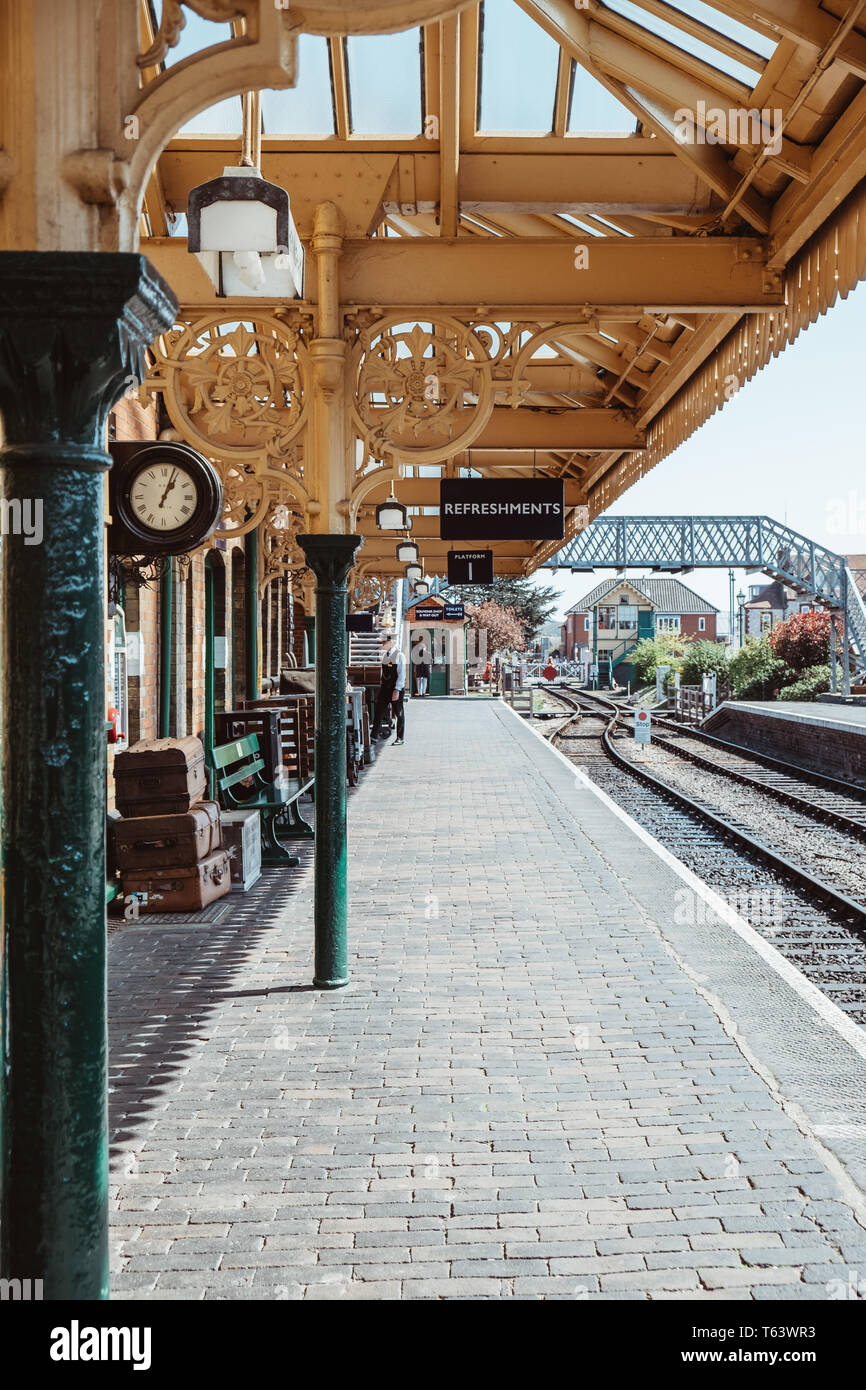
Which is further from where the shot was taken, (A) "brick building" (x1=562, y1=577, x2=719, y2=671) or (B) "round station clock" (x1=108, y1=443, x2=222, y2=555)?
(A) "brick building" (x1=562, y1=577, x2=719, y2=671)

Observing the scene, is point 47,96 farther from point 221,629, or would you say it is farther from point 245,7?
point 221,629

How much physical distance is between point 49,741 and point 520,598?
87705 mm

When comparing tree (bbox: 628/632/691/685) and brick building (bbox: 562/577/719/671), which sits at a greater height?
brick building (bbox: 562/577/719/671)

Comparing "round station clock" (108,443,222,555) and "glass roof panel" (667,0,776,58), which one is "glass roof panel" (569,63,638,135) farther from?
"round station clock" (108,443,222,555)

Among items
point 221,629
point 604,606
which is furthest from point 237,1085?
point 604,606

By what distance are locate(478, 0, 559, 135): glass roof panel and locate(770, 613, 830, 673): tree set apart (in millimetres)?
35017

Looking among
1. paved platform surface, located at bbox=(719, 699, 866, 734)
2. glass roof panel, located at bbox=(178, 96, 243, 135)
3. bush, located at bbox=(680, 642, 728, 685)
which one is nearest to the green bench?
glass roof panel, located at bbox=(178, 96, 243, 135)

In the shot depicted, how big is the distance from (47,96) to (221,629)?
12518 mm

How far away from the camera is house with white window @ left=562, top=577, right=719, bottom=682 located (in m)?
89.6

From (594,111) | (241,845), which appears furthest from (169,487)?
(594,111)

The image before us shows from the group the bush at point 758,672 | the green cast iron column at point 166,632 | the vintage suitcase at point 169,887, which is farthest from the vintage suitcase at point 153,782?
the bush at point 758,672

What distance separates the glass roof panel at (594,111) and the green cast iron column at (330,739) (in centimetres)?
269

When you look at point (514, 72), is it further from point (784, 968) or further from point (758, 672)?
point (758, 672)
